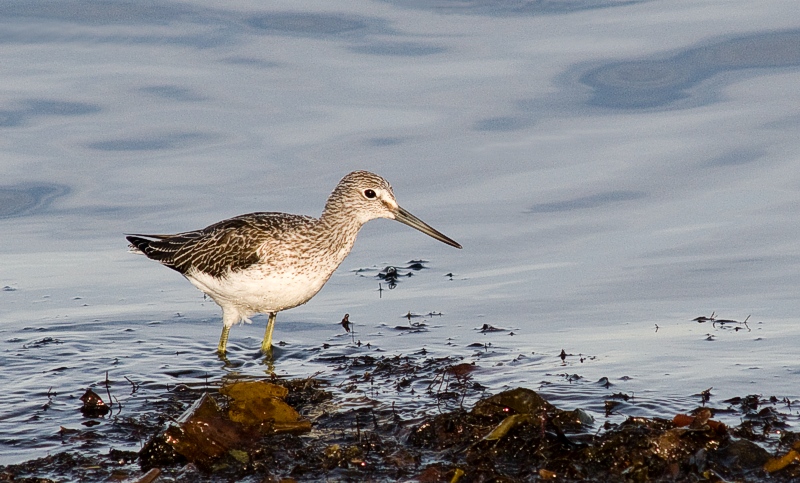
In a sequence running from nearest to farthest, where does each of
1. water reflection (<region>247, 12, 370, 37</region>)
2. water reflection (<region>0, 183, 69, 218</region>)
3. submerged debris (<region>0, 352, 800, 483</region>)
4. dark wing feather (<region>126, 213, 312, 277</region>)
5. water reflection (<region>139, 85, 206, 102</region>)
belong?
submerged debris (<region>0, 352, 800, 483</region>), dark wing feather (<region>126, 213, 312, 277</region>), water reflection (<region>0, 183, 69, 218</region>), water reflection (<region>139, 85, 206, 102</region>), water reflection (<region>247, 12, 370, 37</region>)

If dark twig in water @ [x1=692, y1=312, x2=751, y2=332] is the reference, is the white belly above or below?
above

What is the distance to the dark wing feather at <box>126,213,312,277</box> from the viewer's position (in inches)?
336

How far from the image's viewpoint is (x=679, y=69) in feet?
45.4

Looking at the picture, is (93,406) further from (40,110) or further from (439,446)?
(40,110)

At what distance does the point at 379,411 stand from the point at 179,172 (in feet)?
21.3

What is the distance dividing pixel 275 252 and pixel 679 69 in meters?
7.39

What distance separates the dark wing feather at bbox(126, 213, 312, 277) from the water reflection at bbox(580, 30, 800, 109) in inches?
241

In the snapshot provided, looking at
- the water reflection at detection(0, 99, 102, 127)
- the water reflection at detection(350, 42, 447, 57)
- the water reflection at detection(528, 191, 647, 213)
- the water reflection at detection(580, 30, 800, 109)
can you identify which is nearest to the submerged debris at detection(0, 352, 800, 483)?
the water reflection at detection(528, 191, 647, 213)

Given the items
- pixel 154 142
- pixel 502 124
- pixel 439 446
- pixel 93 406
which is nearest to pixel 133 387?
pixel 93 406

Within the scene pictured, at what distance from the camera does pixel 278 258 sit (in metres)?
8.43

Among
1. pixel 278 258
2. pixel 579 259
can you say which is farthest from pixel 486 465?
pixel 579 259

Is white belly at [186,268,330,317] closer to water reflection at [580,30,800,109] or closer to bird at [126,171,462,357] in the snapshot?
bird at [126,171,462,357]

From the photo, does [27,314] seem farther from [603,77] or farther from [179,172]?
[603,77]

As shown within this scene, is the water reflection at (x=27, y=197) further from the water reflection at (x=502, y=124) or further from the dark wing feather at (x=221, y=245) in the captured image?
the water reflection at (x=502, y=124)
